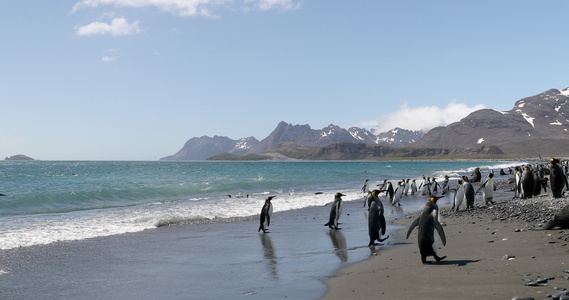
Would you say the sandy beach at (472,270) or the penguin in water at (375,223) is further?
the penguin in water at (375,223)

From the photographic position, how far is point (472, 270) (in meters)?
6.83

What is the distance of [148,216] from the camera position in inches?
682

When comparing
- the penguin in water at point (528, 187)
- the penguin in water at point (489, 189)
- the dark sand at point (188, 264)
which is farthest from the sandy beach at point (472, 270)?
the penguin in water at point (528, 187)

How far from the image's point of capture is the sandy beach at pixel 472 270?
5715mm

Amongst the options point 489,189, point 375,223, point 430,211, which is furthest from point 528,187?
point 430,211

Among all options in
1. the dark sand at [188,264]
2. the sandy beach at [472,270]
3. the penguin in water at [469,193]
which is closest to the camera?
the sandy beach at [472,270]

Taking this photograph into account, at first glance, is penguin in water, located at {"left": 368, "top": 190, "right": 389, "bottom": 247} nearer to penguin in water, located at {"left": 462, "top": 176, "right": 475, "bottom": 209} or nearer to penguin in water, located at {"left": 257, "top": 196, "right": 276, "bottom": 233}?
penguin in water, located at {"left": 257, "top": 196, "right": 276, "bottom": 233}

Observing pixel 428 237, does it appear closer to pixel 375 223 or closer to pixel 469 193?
pixel 375 223

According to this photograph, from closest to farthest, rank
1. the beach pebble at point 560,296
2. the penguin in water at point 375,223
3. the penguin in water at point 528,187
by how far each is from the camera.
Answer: the beach pebble at point 560,296 → the penguin in water at point 375,223 → the penguin in water at point 528,187

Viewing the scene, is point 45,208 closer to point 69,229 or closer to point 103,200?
point 103,200

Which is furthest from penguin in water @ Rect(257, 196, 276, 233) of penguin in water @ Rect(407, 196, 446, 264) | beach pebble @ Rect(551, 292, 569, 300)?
beach pebble @ Rect(551, 292, 569, 300)

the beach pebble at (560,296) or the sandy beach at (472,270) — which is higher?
the beach pebble at (560,296)

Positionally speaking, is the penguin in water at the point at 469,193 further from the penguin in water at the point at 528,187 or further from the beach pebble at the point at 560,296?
the beach pebble at the point at 560,296

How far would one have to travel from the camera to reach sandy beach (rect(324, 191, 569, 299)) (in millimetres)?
5715
